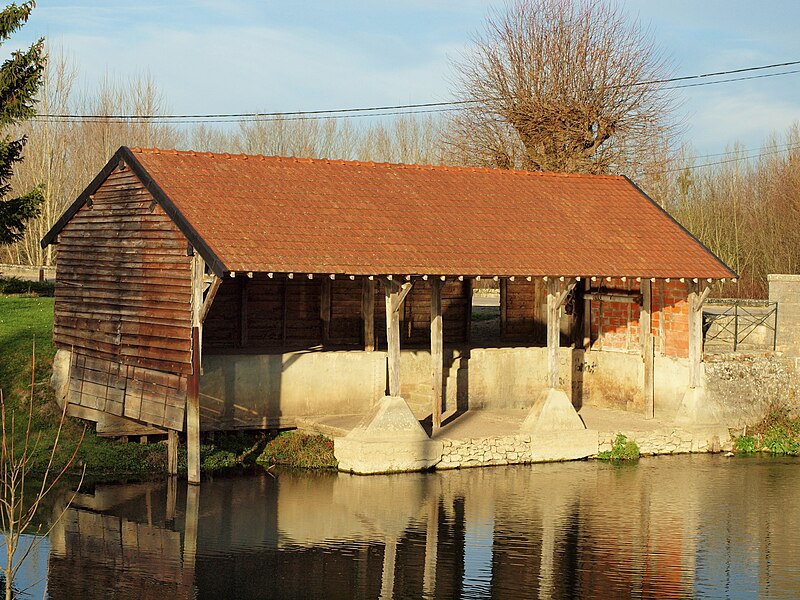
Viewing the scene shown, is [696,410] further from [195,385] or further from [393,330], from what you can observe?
[195,385]

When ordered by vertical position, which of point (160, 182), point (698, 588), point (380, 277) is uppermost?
point (160, 182)

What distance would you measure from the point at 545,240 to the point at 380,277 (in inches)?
157

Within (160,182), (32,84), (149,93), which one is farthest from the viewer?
(149,93)

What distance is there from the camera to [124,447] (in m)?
18.5

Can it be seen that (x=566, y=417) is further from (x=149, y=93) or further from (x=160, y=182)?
(x=149, y=93)

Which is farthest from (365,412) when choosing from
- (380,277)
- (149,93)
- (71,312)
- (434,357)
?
(149,93)

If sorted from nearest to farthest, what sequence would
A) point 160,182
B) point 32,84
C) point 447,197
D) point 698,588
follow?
point 698,588, point 160,182, point 447,197, point 32,84

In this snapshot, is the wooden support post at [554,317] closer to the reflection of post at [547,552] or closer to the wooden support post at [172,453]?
the reflection of post at [547,552]

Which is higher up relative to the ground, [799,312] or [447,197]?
[447,197]

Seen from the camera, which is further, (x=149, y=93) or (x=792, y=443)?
(x=149, y=93)

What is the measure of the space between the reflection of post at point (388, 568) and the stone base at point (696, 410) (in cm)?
889

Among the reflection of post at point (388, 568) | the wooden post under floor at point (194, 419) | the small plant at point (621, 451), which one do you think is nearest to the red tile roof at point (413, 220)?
the wooden post under floor at point (194, 419)

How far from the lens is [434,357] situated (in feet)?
64.7

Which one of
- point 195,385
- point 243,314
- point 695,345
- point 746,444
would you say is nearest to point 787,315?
point 695,345
